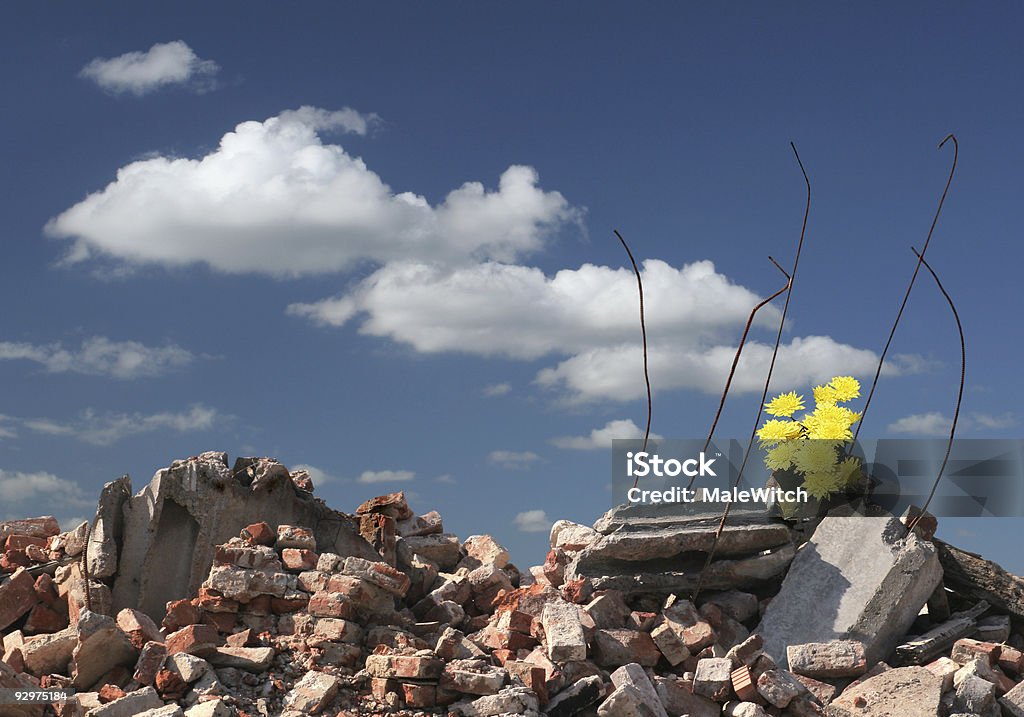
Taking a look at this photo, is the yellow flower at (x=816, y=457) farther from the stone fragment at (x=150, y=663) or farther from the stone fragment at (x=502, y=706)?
the stone fragment at (x=150, y=663)

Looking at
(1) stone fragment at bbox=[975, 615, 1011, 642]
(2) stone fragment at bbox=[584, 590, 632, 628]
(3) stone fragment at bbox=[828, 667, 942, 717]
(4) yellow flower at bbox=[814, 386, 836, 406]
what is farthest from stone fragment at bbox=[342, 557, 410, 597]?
(1) stone fragment at bbox=[975, 615, 1011, 642]

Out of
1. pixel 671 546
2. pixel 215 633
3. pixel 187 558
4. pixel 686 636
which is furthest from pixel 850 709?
pixel 187 558

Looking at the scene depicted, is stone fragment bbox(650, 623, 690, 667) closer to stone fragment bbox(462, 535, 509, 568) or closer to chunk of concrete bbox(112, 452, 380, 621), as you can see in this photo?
stone fragment bbox(462, 535, 509, 568)

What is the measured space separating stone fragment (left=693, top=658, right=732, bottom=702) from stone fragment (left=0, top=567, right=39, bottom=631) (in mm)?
5214

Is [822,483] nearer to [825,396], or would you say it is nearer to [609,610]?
[825,396]

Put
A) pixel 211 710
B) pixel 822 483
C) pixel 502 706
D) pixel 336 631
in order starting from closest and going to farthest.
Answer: pixel 211 710 < pixel 502 706 < pixel 336 631 < pixel 822 483

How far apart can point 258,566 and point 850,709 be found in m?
4.32

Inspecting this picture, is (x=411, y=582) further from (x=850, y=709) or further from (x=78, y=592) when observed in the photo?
(x=850, y=709)

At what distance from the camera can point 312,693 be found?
5.86 m

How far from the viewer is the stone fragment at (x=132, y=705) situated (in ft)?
17.9

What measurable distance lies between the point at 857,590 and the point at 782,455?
1.43 metres

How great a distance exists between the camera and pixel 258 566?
7.16 metres

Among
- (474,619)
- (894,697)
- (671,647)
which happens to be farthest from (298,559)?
(894,697)

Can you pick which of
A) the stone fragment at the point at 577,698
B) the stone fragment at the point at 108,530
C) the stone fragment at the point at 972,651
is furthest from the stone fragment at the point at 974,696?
the stone fragment at the point at 108,530
